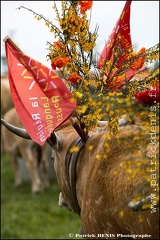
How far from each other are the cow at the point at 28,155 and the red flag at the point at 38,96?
8.62 metres

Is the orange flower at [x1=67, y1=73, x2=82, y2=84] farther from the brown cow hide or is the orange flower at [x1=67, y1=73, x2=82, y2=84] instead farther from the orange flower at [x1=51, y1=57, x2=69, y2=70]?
the brown cow hide

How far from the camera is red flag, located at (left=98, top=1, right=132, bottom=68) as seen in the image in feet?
11.8

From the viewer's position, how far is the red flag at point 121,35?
3609 millimetres

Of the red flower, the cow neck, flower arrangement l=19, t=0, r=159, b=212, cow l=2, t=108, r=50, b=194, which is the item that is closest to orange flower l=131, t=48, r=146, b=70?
flower arrangement l=19, t=0, r=159, b=212

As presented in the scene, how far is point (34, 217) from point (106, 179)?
264 inches

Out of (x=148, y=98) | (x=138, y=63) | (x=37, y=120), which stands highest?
(x=138, y=63)

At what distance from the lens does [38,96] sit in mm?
3393

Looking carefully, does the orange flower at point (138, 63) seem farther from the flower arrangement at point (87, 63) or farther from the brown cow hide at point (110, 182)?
the brown cow hide at point (110, 182)

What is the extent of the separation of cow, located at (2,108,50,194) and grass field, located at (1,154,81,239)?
0.29m

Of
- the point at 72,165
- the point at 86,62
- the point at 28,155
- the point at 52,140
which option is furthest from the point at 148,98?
the point at 28,155

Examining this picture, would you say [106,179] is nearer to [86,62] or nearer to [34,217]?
[86,62]

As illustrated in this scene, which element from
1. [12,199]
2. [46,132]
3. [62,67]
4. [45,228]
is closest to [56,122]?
[46,132]

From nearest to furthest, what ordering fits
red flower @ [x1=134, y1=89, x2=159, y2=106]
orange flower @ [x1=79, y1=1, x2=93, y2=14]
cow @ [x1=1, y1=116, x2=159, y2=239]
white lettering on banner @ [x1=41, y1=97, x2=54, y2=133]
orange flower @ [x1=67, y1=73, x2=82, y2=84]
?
red flower @ [x1=134, y1=89, x2=159, y2=106] < cow @ [x1=1, y1=116, x2=159, y2=239] < orange flower @ [x1=79, y1=1, x2=93, y2=14] < white lettering on banner @ [x1=41, y1=97, x2=54, y2=133] < orange flower @ [x1=67, y1=73, x2=82, y2=84]

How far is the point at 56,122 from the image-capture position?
334 centimetres
